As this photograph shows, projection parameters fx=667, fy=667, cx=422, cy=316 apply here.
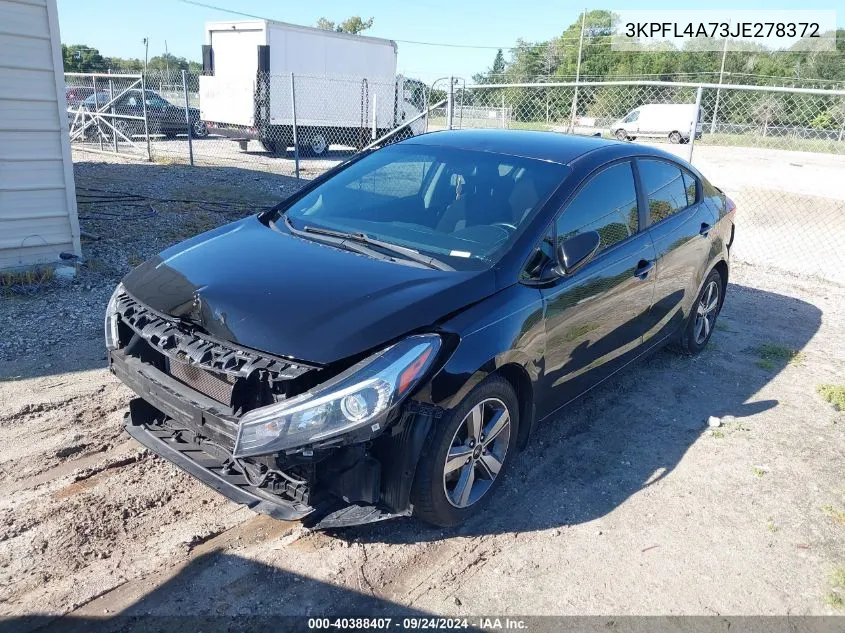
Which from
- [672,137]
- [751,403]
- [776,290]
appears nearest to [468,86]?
[776,290]

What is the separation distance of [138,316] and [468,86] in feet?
28.1

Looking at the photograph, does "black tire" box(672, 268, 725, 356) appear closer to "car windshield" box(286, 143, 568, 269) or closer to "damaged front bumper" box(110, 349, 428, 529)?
"car windshield" box(286, 143, 568, 269)

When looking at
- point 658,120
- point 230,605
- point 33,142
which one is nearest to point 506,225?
point 230,605

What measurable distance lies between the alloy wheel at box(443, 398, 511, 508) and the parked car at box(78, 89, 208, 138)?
1710 centimetres

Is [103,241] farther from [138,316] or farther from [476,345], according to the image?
[476,345]

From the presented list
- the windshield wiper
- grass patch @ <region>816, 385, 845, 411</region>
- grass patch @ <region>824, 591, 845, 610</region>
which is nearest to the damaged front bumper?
the windshield wiper

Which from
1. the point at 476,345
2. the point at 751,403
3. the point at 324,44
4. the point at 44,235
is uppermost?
the point at 324,44

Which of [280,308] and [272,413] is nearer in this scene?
[272,413]

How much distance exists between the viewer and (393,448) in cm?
277

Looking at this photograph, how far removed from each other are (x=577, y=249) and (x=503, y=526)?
1454 millimetres

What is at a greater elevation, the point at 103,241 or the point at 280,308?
the point at 280,308

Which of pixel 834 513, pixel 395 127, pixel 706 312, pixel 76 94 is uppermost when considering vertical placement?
pixel 76 94

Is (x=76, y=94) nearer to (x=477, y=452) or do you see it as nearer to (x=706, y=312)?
(x=706, y=312)

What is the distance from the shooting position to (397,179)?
424cm
